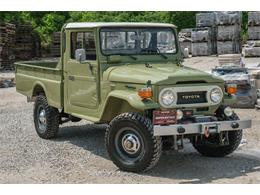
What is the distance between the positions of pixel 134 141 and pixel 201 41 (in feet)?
55.6

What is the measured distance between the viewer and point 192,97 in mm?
7148

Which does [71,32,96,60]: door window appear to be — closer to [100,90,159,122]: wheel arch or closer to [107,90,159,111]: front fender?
[100,90,159,122]: wheel arch

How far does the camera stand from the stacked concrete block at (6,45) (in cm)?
2295

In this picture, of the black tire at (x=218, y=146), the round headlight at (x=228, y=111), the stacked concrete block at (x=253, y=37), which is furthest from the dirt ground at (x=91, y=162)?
the stacked concrete block at (x=253, y=37)

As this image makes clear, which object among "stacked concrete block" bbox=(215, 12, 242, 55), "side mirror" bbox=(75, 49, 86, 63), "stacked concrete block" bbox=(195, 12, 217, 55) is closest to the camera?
"side mirror" bbox=(75, 49, 86, 63)

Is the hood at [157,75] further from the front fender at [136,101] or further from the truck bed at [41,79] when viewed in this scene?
the truck bed at [41,79]

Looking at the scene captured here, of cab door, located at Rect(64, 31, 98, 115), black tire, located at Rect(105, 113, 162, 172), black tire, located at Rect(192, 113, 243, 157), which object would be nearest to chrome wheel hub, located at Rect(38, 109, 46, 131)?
cab door, located at Rect(64, 31, 98, 115)

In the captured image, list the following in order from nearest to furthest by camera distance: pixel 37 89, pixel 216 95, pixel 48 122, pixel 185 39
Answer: pixel 216 95 < pixel 48 122 < pixel 37 89 < pixel 185 39

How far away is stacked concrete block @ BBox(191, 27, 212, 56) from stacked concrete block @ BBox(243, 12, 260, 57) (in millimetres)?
1856

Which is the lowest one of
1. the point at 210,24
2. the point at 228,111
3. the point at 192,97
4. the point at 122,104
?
the point at 228,111

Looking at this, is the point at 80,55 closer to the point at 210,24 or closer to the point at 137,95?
the point at 137,95

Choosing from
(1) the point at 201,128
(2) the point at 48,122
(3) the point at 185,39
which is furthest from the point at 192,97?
(3) the point at 185,39

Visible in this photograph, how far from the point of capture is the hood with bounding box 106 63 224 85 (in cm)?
700

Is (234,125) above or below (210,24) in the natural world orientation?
below
